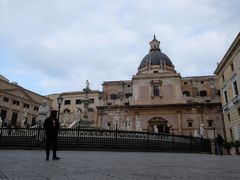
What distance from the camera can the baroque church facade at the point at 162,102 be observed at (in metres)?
40.3

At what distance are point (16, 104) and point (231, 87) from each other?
3814 cm

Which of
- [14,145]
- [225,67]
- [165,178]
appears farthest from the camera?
[225,67]

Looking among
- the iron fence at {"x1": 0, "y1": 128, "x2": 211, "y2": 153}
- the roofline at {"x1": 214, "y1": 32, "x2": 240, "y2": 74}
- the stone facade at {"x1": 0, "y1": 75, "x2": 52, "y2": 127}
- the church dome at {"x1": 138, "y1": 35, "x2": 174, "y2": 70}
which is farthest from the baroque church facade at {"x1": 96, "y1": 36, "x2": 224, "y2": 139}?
the iron fence at {"x1": 0, "y1": 128, "x2": 211, "y2": 153}

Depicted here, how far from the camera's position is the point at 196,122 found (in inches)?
1586

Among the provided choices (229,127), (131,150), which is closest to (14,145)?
(131,150)

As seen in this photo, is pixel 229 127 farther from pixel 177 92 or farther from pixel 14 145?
pixel 14 145

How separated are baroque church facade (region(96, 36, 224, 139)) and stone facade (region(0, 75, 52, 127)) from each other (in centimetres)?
1478

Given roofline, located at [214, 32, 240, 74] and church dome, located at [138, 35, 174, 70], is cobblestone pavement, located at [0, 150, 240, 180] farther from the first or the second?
church dome, located at [138, 35, 174, 70]

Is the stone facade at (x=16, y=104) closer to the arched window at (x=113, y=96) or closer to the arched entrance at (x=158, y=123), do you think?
the arched window at (x=113, y=96)

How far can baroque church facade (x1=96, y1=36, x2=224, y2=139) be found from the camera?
40344 millimetres

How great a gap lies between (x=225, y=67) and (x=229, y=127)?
300 inches

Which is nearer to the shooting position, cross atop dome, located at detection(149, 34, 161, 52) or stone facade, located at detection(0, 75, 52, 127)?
stone facade, located at detection(0, 75, 52, 127)

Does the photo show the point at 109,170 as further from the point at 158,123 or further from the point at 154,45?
the point at 154,45

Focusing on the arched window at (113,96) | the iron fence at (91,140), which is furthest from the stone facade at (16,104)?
the iron fence at (91,140)
